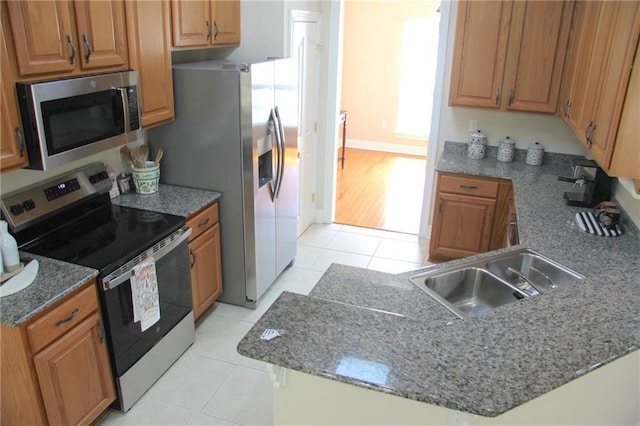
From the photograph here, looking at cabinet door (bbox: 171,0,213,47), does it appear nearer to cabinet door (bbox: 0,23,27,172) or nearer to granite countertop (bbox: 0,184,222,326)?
granite countertop (bbox: 0,184,222,326)

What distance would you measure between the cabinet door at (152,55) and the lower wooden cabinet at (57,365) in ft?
3.73

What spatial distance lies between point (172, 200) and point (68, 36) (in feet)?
3.77

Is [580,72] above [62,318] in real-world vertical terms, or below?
above

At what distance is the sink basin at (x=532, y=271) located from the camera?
7.05ft

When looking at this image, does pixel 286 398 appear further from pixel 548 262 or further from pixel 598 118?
pixel 598 118

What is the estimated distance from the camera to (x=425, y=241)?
4.66 m

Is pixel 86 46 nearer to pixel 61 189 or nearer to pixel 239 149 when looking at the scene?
pixel 61 189

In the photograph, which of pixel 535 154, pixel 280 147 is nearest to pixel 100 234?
pixel 280 147

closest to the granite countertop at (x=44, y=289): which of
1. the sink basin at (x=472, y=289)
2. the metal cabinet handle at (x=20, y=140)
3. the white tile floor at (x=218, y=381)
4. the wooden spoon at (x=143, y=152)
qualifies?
the wooden spoon at (x=143, y=152)

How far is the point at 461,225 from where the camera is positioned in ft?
12.8

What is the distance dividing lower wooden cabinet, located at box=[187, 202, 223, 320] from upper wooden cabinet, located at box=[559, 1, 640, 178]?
2202 millimetres

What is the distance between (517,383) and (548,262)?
113 cm

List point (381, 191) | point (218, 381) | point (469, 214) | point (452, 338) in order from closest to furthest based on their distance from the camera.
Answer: point (452, 338) → point (218, 381) → point (469, 214) → point (381, 191)

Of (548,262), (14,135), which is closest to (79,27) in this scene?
(14,135)
